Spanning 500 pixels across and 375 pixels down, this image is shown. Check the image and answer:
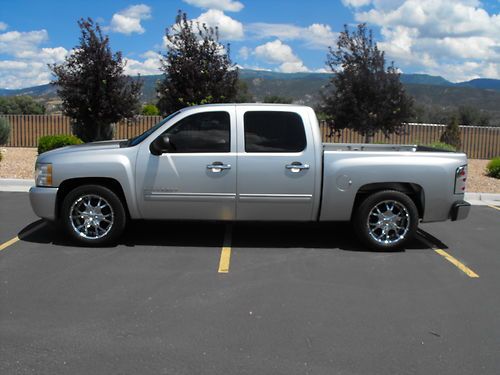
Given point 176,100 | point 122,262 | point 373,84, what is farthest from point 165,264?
point 373,84

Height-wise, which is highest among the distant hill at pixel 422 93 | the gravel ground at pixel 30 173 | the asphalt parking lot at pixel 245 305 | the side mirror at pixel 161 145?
the distant hill at pixel 422 93

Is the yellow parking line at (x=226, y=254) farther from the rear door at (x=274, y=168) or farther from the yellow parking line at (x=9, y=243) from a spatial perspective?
the yellow parking line at (x=9, y=243)

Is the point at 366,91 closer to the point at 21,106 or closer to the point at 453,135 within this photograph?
the point at 453,135

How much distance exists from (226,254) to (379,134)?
18.2 meters

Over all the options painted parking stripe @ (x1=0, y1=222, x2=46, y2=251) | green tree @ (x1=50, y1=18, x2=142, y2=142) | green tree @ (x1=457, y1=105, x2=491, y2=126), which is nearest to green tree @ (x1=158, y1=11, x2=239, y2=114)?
green tree @ (x1=50, y1=18, x2=142, y2=142)

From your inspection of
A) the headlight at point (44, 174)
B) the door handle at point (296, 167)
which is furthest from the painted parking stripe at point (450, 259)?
the headlight at point (44, 174)

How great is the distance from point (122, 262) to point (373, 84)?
11.6 m

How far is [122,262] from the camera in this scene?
233 inches

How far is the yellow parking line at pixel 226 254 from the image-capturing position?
577 cm

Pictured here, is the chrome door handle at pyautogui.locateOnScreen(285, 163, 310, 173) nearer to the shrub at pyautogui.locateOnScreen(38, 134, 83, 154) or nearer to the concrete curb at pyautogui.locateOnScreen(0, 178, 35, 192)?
the concrete curb at pyautogui.locateOnScreen(0, 178, 35, 192)

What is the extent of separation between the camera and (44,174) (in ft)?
21.4

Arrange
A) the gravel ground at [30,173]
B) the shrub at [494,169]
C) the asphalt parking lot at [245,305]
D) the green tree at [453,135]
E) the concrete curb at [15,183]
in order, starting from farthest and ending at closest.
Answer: the green tree at [453,135]
the shrub at [494,169]
the gravel ground at [30,173]
the concrete curb at [15,183]
the asphalt parking lot at [245,305]

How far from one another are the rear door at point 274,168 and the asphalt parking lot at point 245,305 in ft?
1.82

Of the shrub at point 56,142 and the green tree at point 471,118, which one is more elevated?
the green tree at point 471,118
